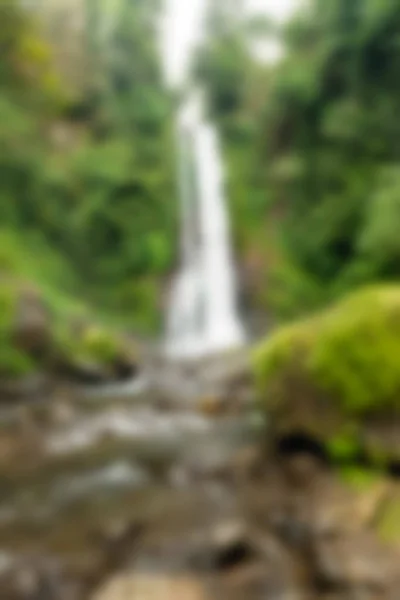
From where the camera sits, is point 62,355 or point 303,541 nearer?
point 303,541

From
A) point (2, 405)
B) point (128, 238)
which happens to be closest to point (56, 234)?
point (128, 238)

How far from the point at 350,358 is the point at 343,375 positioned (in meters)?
0.21

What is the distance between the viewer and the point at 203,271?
71.9 feet

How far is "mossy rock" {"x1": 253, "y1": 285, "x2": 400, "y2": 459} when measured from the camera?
21.7 ft

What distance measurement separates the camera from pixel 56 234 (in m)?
21.5

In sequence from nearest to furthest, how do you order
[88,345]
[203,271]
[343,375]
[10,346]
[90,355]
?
[343,375] < [10,346] < [90,355] < [88,345] < [203,271]

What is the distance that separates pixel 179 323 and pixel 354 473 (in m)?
Result: 13.7

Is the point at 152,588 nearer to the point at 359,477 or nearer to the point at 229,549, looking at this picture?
the point at 229,549

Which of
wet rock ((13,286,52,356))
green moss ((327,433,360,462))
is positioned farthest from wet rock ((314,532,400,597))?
wet rock ((13,286,52,356))

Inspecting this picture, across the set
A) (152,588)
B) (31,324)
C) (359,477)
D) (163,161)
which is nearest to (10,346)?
(31,324)

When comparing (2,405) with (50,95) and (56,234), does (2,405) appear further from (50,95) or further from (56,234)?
(50,95)

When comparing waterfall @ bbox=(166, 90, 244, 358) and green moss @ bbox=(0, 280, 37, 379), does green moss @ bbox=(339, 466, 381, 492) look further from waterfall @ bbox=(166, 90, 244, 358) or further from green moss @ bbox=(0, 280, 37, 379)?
waterfall @ bbox=(166, 90, 244, 358)

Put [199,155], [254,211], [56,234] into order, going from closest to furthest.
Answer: [56,234]
[254,211]
[199,155]

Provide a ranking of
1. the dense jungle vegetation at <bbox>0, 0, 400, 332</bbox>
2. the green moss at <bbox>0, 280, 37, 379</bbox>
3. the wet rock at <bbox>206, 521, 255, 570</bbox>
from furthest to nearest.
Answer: the dense jungle vegetation at <bbox>0, 0, 400, 332</bbox>, the green moss at <bbox>0, 280, 37, 379</bbox>, the wet rock at <bbox>206, 521, 255, 570</bbox>
